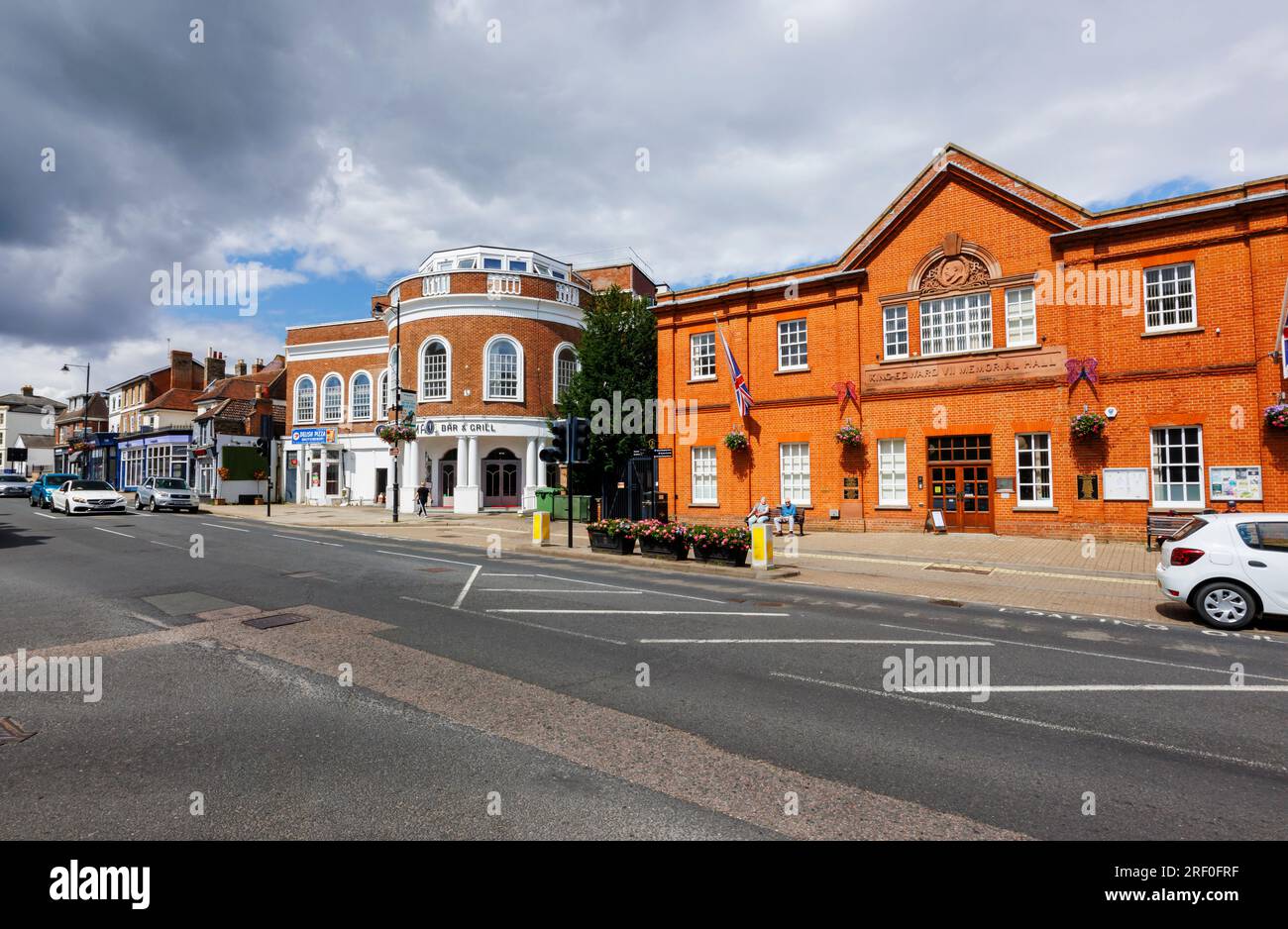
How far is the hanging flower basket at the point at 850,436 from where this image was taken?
70.1ft

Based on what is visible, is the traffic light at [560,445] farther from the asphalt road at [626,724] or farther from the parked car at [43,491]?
the parked car at [43,491]

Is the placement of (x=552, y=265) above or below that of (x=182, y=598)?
above

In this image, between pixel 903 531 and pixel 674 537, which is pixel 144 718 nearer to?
pixel 674 537

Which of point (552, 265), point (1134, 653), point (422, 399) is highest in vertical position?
point (552, 265)

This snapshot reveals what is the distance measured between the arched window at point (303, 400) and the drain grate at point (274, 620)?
115 feet

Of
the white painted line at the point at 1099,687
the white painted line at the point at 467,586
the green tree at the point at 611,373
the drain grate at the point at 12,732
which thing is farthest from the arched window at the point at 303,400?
the white painted line at the point at 1099,687

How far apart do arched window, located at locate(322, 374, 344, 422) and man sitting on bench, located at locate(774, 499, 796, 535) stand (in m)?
28.4

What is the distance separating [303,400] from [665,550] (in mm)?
32893

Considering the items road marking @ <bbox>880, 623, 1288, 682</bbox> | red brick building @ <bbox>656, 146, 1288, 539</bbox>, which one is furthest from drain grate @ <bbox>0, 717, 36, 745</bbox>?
red brick building @ <bbox>656, 146, 1288, 539</bbox>

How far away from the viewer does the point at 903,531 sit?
67.6ft

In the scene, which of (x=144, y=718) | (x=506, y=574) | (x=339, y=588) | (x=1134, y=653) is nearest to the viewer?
(x=144, y=718)

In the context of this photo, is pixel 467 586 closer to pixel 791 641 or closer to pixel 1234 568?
pixel 791 641
